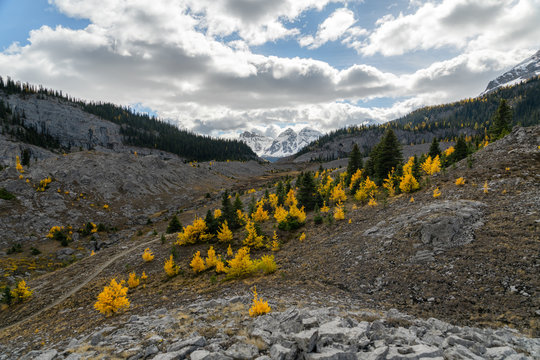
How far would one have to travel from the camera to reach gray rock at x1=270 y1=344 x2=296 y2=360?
18.8 ft

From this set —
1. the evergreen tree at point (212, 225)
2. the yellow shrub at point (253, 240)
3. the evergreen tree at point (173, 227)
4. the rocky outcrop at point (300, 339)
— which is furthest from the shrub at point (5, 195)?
the rocky outcrop at point (300, 339)

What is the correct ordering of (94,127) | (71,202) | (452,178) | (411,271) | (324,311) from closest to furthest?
(324,311)
(411,271)
(452,178)
(71,202)
(94,127)

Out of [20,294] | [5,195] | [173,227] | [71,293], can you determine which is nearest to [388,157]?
[173,227]

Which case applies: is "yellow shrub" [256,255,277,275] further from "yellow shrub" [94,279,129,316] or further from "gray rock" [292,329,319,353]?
"gray rock" [292,329,319,353]

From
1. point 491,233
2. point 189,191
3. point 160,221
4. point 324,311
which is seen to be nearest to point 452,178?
point 491,233

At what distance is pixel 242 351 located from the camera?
20.5 feet

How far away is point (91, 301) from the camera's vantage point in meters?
18.3

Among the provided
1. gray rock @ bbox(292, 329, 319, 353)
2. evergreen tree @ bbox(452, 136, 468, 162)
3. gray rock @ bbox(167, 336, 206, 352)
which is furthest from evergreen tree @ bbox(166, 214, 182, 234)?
evergreen tree @ bbox(452, 136, 468, 162)

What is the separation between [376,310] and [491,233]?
26.4 ft

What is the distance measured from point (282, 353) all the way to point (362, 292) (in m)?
8.15

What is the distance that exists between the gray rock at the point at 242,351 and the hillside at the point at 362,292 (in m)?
0.05

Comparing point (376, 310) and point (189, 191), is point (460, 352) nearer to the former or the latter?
point (376, 310)

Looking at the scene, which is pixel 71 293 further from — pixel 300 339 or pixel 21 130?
pixel 21 130

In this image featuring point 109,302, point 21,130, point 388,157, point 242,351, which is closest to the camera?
point 242,351
